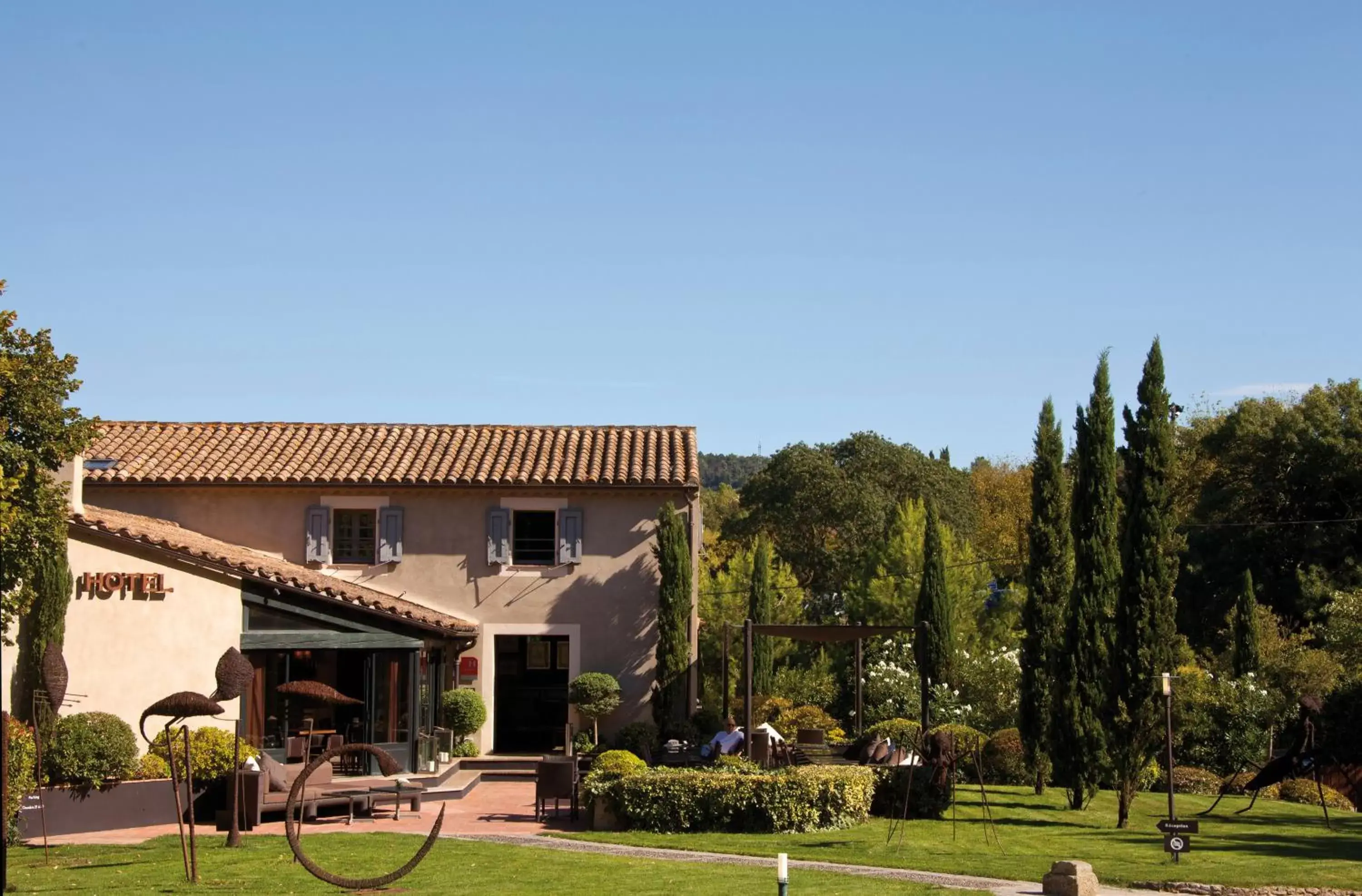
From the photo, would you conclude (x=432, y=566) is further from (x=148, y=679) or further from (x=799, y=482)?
(x=799, y=482)

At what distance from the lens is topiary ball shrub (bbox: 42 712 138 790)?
17.8 metres

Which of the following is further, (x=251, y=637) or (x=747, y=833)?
(x=251, y=637)

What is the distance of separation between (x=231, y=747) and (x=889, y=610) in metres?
23.7

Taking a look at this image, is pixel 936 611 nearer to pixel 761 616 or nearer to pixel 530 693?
pixel 761 616

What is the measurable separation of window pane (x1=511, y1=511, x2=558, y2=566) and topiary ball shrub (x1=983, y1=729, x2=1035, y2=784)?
8.82 metres

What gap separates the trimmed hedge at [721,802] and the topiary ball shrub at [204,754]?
501cm

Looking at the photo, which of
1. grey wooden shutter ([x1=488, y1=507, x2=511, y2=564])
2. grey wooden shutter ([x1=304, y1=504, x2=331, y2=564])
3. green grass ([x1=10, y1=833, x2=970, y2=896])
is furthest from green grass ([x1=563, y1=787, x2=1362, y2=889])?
grey wooden shutter ([x1=304, y1=504, x2=331, y2=564])

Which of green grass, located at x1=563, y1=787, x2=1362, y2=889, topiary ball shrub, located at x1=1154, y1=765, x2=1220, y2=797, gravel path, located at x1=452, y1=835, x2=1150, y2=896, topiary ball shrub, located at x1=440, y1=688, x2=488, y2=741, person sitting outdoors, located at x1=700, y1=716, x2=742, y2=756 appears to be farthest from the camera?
topiary ball shrub, located at x1=440, y1=688, x2=488, y2=741

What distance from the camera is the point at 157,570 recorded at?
2031 cm

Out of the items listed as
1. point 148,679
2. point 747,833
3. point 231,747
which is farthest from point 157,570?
point 747,833

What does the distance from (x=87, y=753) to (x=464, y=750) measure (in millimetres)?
9114

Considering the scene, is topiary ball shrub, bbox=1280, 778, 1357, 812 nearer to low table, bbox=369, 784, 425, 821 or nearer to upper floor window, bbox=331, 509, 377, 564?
low table, bbox=369, 784, 425, 821

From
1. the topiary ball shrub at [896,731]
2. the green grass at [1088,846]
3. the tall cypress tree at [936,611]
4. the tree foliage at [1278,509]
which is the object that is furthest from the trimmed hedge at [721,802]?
the tree foliage at [1278,509]

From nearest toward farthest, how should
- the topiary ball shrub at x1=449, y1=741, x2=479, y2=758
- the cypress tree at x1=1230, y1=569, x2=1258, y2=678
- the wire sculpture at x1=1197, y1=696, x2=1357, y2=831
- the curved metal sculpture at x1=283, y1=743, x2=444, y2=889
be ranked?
the curved metal sculpture at x1=283, y1=743, x2=444, y2=889
the wire sculpture at x1=1197, y1=696, x2=1357, y2=831
the topiary ball shrub at x1=449, y1=741, x2=479, y2=758
the cypress tree at x1=1230, y1=569, x2=1258, y2=678
